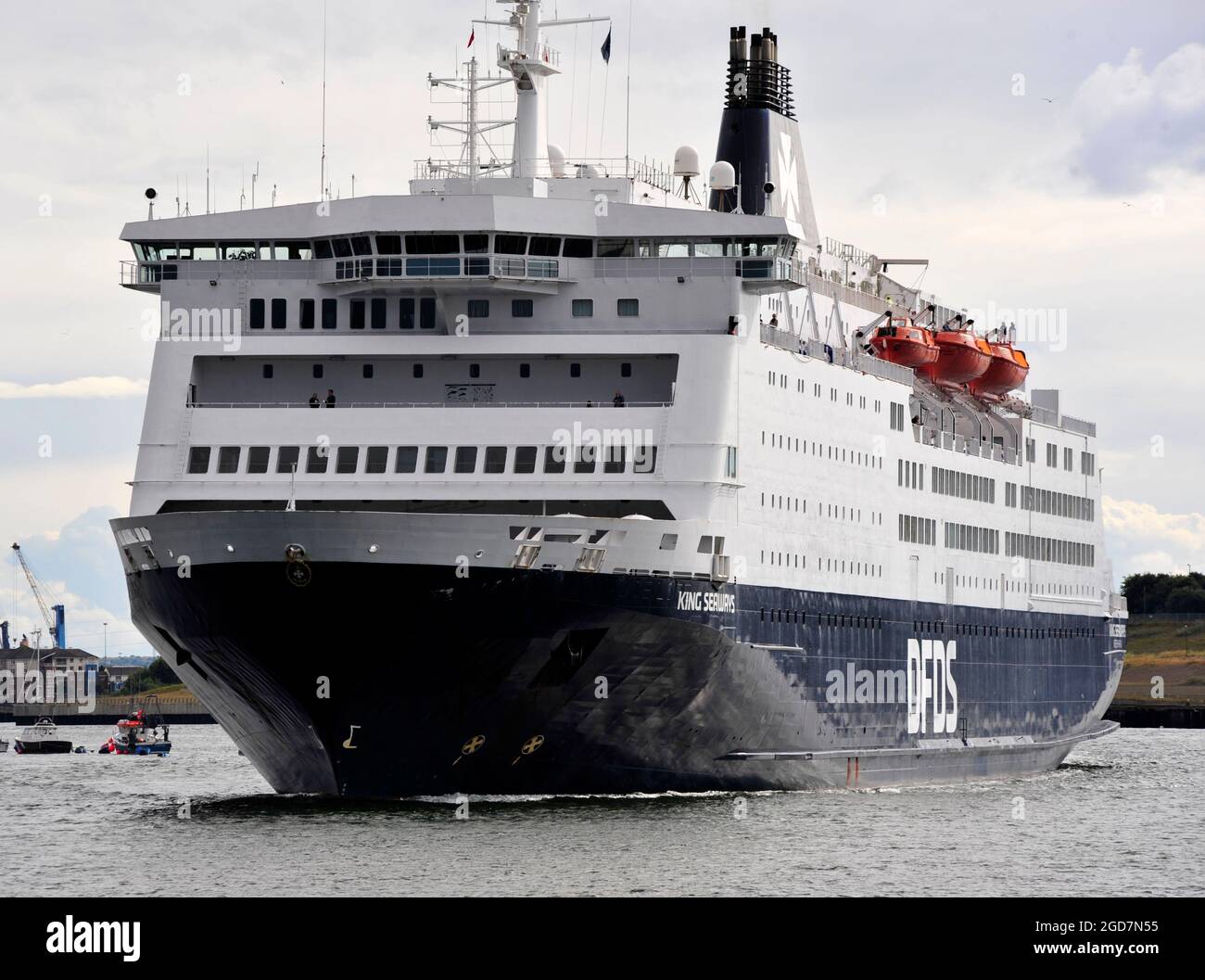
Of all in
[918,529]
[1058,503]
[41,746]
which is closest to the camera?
[918,529]

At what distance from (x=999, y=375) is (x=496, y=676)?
1125 inches

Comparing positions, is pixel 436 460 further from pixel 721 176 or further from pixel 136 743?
pixel 136 743

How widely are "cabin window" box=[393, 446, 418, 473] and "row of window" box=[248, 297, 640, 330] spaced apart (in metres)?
3.23

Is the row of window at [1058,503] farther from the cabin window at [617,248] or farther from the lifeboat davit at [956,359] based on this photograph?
the cabin window at [617,248]

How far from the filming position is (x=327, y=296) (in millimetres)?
42312

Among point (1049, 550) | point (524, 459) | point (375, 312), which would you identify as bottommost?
point (1049, 550)

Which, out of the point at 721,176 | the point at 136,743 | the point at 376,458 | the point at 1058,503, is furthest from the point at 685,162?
the point at 136,743

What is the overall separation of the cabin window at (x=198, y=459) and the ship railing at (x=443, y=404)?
2.99 feet

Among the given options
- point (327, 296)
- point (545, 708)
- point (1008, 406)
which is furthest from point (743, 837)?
point (1008, 406)

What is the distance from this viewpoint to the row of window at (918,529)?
51.2 m

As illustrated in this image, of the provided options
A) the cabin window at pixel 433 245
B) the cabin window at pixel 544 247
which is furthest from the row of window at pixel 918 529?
the cabin window at pixel 433 245

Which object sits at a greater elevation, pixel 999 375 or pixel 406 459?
pixel 999 375

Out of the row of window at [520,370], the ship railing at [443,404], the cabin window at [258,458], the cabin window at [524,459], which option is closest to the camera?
the cabin window at [524,459]

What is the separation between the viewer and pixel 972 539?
185ft
